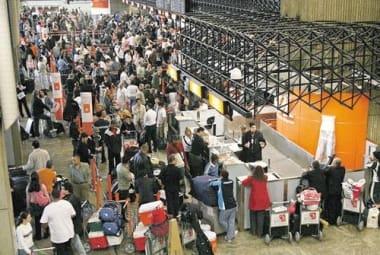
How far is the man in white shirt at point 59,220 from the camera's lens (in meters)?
8.45

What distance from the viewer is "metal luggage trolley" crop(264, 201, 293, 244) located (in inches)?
399

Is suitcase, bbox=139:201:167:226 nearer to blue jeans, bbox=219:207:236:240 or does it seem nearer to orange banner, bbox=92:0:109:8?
blue jeans, bbox=219:207:236:240

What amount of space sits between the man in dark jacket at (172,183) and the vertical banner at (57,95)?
7.70 m

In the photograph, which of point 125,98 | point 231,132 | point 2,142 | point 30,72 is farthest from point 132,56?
point 2,142

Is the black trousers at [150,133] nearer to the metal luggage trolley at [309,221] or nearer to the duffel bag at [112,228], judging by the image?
the duffel bag at [112,228]

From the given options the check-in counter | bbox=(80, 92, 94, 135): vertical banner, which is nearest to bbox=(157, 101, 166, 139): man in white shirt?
bbox=(80, 92, 94, 135): vertical banner

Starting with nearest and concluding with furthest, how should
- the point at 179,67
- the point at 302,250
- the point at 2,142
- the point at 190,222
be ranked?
the point at 2,142, the point at 190,222, the point at 302,250, the point at 179,67

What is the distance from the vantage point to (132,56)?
79.5 ft

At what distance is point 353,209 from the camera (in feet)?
35.2

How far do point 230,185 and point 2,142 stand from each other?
3865mm

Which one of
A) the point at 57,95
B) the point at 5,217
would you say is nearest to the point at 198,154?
the point at 5,217

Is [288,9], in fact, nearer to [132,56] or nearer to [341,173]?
[341,173]

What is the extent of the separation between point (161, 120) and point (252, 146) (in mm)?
3177

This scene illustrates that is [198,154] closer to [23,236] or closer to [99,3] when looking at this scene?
[23,236]
